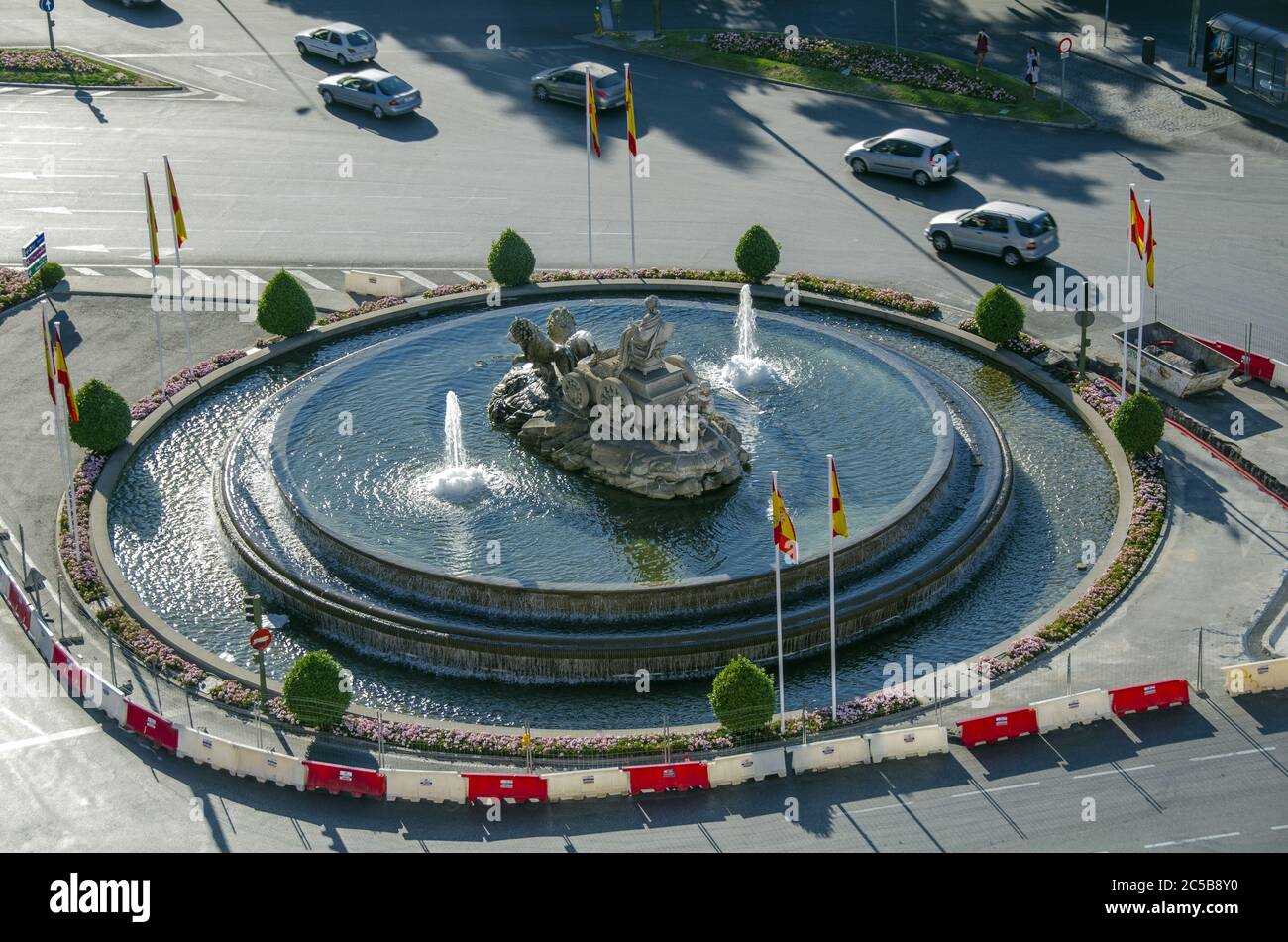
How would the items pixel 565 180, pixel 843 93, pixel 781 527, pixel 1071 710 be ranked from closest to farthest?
pixel 781 527 < pixel 1071 710 < pixel 565 180 < pixel 843 93

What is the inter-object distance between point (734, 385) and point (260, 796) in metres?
18.9

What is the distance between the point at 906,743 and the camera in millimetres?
36031

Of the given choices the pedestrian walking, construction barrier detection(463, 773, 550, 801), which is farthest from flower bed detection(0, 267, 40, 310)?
the pedestrian walking

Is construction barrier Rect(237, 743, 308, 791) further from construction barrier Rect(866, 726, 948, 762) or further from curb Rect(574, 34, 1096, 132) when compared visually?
curb Rect(574, 34, 1096, 132)

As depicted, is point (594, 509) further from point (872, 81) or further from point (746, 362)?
point (872, 81)

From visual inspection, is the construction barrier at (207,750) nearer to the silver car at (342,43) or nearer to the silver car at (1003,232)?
the silver car at (1003,232)

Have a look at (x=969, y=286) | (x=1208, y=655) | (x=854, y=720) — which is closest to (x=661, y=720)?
(x=854, y=720)

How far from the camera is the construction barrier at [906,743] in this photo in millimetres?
35938

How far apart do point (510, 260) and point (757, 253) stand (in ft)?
25.3

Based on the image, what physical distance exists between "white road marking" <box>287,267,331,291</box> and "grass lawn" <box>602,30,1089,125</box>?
75.5ft

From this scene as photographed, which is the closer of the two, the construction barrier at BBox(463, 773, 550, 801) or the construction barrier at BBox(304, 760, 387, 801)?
the construction barrier at BBox(463, 773, 550, 801)

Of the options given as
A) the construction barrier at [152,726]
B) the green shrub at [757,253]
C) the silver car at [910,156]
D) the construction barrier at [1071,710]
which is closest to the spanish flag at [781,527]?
the construction barrier at [1071,710]

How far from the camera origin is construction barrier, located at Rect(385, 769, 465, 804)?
35094 mm

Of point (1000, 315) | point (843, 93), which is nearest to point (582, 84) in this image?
point (843, 93)
